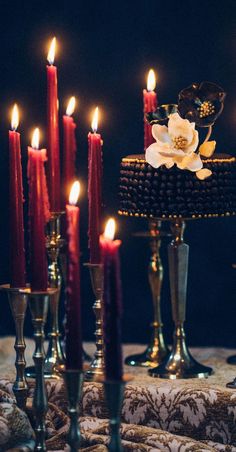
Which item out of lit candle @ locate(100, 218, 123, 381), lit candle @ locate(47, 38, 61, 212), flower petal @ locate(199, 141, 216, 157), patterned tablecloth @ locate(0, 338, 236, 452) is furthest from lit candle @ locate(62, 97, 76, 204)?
lit candle @ locate(100, 218, 123, 381)

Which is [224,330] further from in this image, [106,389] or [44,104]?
[106,389]

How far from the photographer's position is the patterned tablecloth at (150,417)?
5.59 feet

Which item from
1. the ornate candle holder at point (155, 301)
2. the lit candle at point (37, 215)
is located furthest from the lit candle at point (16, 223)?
the ornate candle holder at point (155, 301)

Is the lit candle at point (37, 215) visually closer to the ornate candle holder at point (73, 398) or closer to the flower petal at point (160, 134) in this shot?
the ornate candle holder at point (73, 398)

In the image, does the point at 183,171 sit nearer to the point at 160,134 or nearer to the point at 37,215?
the point at 160,134

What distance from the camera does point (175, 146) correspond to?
1.85 metres

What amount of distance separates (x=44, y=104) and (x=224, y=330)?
594 mm

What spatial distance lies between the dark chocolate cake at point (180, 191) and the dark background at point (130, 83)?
37 centimetres

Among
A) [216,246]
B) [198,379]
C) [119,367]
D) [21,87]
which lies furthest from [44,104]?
[119,367]

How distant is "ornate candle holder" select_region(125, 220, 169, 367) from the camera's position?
2111 millimetres

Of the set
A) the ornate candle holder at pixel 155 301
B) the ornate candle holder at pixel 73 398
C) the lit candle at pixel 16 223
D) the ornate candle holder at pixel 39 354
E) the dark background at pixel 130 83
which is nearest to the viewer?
the ornate candle holder at pixel 73 398

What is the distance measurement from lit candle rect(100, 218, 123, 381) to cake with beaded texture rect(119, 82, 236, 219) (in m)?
0.54

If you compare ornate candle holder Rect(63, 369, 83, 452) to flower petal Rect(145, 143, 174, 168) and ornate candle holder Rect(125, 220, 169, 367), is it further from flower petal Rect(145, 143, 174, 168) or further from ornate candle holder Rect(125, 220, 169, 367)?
ornate candle holder Rect(125, 220, 169, 367)

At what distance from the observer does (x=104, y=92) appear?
7.48ft
